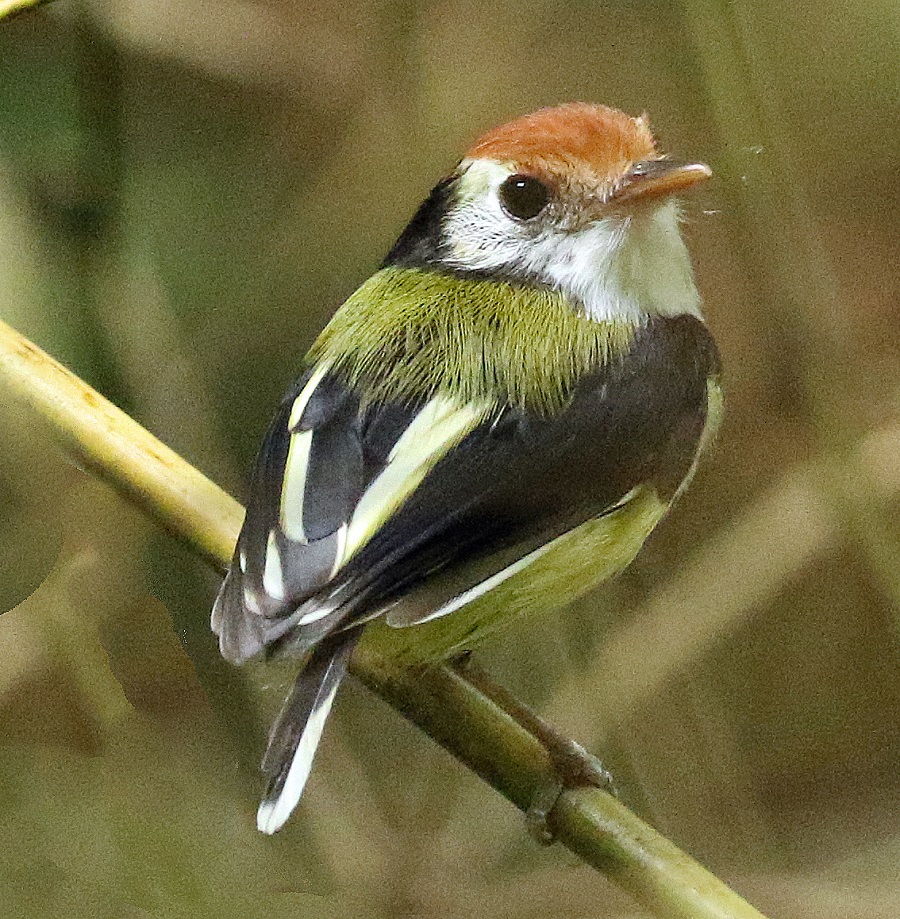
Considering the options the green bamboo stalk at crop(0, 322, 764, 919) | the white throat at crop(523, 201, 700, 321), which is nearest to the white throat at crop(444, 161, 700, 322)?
the white throat at crop(523, 201, 700, 321)

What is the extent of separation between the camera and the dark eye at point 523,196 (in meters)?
0.93

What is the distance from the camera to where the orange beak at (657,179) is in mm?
853

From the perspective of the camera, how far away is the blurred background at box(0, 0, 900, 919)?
37.4 inches

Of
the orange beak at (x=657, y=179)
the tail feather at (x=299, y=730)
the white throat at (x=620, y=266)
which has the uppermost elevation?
the orange beak at (x=657, y=179)

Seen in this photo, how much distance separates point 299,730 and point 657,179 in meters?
0.44

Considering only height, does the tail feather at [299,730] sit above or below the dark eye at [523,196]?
below

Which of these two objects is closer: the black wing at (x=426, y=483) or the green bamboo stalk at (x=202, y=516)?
the black wing at (x=426, y=483)

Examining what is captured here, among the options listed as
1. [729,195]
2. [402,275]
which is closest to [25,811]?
[402,275]

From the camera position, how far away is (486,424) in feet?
2.82

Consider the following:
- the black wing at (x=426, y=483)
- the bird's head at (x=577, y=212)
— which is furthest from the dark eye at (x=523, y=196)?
the black wing at (x=426, y=483)

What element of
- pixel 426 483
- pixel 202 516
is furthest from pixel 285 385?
pixel 426 483

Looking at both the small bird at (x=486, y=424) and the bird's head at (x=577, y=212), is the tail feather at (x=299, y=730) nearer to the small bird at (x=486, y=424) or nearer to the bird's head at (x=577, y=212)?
the small bird at (x=486, y=424)

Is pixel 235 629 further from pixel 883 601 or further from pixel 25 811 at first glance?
pixel 883 601

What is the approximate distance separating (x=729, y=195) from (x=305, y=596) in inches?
17.6
